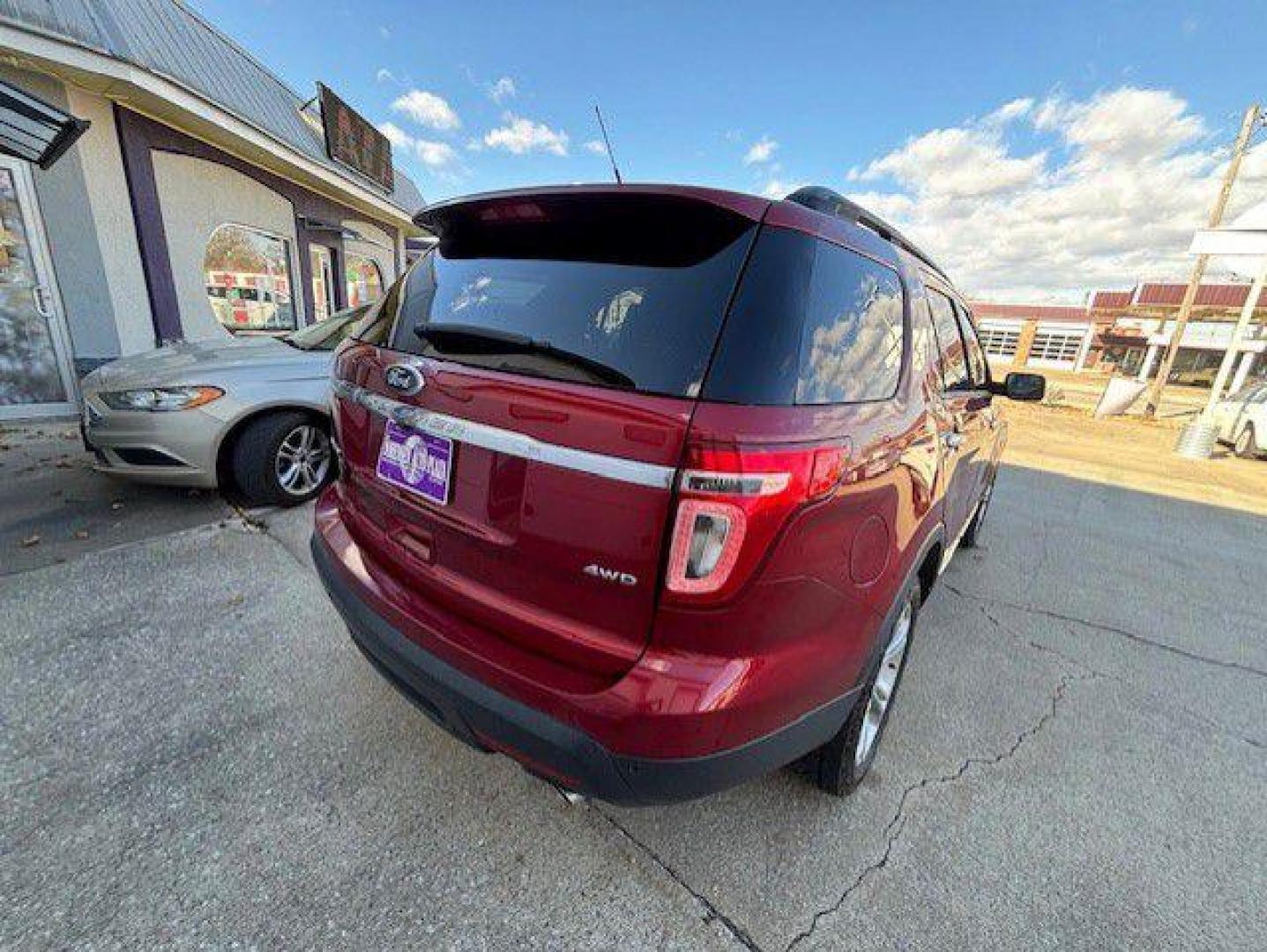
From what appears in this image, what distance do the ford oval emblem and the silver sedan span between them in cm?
272

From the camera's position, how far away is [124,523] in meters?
3.62

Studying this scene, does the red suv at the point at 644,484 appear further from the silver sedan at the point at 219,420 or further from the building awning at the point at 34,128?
the building awning at the point at 34,128

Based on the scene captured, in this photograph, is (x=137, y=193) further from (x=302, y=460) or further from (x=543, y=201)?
(x=543, y=201)

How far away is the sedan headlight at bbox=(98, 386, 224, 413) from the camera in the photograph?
350cm

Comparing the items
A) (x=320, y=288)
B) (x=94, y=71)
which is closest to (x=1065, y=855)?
(x=94, y=71)

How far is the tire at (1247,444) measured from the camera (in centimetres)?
1030

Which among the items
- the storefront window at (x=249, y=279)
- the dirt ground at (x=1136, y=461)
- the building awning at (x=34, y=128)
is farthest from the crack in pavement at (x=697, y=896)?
the storefront window at (x=249, y=279)

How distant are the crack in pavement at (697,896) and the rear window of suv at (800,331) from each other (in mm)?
1416

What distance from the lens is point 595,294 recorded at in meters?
1.49

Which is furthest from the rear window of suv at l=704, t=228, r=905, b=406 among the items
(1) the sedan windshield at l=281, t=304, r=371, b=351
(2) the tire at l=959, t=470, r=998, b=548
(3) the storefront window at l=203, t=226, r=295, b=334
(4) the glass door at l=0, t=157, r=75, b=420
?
(3) the storefront window at l=203, t=226, r=295, b=334

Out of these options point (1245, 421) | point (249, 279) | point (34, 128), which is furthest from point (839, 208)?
point (1245, 421)

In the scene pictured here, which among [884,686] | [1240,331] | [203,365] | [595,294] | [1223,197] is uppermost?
[1223,197]

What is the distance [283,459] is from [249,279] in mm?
6146

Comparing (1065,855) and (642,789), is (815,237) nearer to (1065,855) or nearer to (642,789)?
(642,789)
